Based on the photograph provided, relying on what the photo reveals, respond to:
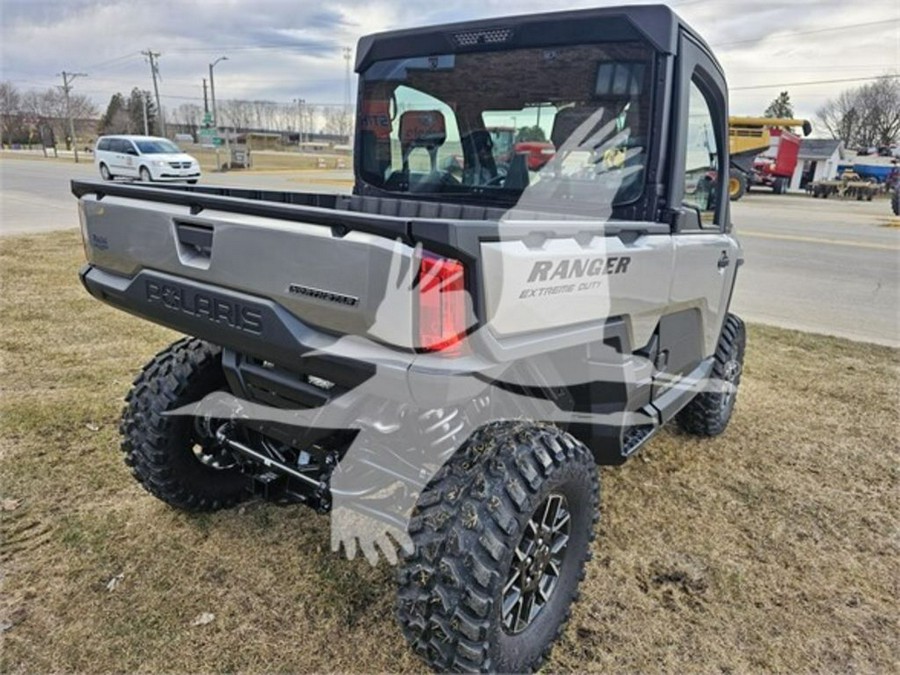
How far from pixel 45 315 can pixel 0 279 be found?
205 cm

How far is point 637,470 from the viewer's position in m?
3.81

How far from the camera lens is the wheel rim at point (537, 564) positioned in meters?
2.15

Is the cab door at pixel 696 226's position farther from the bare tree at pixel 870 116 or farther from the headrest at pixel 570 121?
the bare tree at pixel 870 116

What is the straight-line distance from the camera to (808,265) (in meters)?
11.7

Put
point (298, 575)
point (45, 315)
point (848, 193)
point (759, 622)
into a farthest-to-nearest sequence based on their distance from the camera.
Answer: point (848, 193)
point (45, 315)
point (298, 575)
point (759, 622)

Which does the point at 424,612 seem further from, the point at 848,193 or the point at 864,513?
the point at 848,193

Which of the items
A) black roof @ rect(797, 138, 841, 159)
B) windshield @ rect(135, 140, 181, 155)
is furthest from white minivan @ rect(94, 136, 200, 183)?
black roof @ rect(797, 138, 841, 159)

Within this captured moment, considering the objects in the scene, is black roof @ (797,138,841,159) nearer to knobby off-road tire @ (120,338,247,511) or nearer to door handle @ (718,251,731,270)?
door handle @ (718,251,731,270)

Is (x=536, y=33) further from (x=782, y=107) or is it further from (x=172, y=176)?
(x=782, y=107)

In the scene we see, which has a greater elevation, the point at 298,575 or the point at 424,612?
the point at 424,612

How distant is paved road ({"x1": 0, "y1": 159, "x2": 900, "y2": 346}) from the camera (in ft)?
26.2

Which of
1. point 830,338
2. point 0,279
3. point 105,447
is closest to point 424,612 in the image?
point 105,447

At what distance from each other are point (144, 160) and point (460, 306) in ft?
85.8

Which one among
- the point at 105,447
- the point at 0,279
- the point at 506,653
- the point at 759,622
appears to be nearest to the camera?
the point at 506,653
